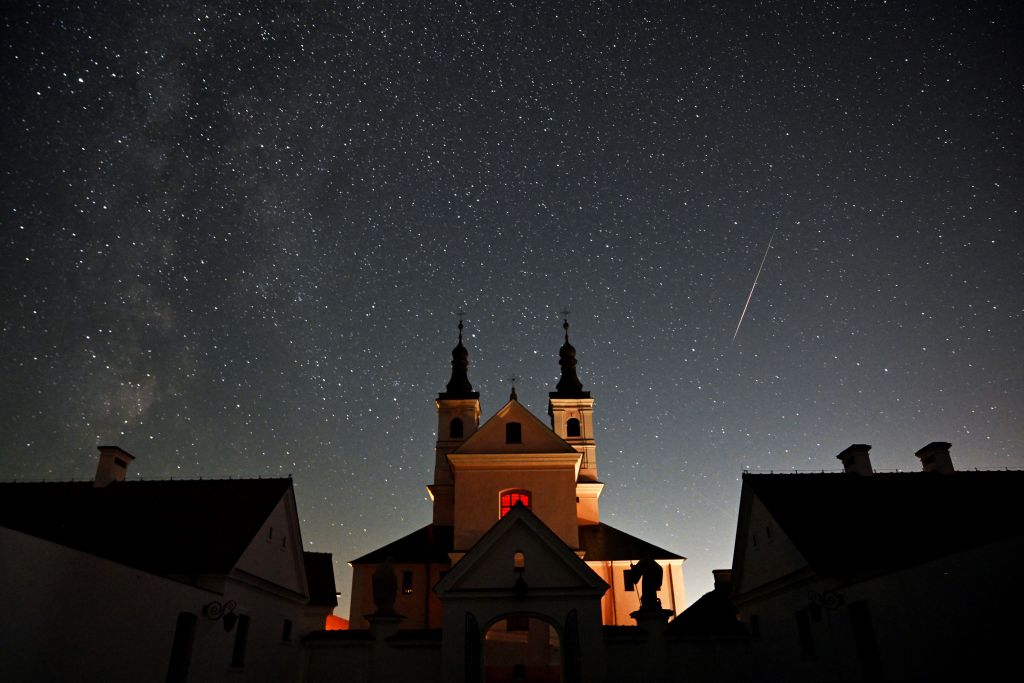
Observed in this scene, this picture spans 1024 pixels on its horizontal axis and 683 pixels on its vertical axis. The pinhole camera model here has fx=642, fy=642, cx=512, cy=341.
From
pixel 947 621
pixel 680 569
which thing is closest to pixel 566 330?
pixel 680 569

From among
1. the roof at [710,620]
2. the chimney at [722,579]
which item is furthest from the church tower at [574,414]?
the roof at [710,620]

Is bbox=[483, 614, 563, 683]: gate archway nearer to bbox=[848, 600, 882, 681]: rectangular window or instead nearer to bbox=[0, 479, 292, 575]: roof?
bbox=[0, 479, 292, 575]: roof

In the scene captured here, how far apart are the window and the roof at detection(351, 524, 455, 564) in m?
6.96

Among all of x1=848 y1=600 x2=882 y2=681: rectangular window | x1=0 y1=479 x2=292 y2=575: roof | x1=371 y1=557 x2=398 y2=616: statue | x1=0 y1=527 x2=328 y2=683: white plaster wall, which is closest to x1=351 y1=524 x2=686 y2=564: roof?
x1=0 y1=479 x2=292 y2=575: roof

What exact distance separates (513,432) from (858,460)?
15.1m

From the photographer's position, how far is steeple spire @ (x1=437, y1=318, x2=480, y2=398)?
4856cm

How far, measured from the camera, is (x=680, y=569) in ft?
121

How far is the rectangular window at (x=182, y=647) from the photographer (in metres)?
16.5

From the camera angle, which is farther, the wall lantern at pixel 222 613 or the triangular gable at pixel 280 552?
the triangular gable at pixel 280 552

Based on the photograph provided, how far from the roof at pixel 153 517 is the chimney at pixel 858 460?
20.8 metres

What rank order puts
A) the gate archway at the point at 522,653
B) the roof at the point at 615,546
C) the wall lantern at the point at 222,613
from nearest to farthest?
the wall lantern at the point at 222,613 < the gate archway at the point at 522,653 < the roof at the point at 615,546

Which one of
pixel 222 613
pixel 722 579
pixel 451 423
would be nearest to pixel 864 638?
pixel 722 579

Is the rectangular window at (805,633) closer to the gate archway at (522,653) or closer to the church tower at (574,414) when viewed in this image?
the gate archway at (522,653)

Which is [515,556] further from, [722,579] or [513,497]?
[722,579]
